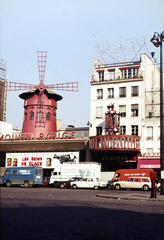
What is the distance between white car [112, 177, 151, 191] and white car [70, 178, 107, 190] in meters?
1.78

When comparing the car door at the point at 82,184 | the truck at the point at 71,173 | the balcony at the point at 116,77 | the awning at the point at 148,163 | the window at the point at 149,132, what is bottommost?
the car door at the point at 82,184

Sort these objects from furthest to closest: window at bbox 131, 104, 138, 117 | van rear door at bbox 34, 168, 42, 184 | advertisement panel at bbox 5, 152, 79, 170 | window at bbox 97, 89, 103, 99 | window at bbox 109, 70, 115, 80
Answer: window at bbox 109, 70, 115, 80, window at bbox 97, 89, 103, 99, advertisement panel at bbox 5, 152, 79, 170, window at bbox 131, 104, 138, 117, van rear door at bbox 34, 168, 42, 184

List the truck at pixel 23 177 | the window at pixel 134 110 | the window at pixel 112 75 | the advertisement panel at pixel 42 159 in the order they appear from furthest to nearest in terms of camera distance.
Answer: the window at pixel 112 75 < the advertisement panel at pixel 42 159 < the window at pixel 134 110 < the truck at pixel 23 177

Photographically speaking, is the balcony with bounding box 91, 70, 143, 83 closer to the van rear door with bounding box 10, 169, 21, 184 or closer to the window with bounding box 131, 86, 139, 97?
the window with bounding box 131, 86, 139, 97

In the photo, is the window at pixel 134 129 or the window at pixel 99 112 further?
the window at pixel 99 112

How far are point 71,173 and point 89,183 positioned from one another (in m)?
3.72

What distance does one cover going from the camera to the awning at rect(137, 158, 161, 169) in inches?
1683

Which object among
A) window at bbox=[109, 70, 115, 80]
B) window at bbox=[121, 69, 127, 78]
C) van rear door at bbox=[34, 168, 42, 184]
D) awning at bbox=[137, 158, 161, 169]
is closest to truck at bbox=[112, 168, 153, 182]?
awning at bbox=[137, 158, 161, 169]

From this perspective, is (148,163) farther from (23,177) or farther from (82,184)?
(23,177)

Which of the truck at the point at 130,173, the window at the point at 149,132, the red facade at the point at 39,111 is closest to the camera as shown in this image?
the truck at the point at 130,173

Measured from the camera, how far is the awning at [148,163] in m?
42.7

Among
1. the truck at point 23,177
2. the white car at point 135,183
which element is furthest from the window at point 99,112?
the white car at point 135,183

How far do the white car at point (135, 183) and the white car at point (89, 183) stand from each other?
1.78 meters

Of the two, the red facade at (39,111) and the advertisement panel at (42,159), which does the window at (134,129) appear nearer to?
the advertisement panel at (42,159)
